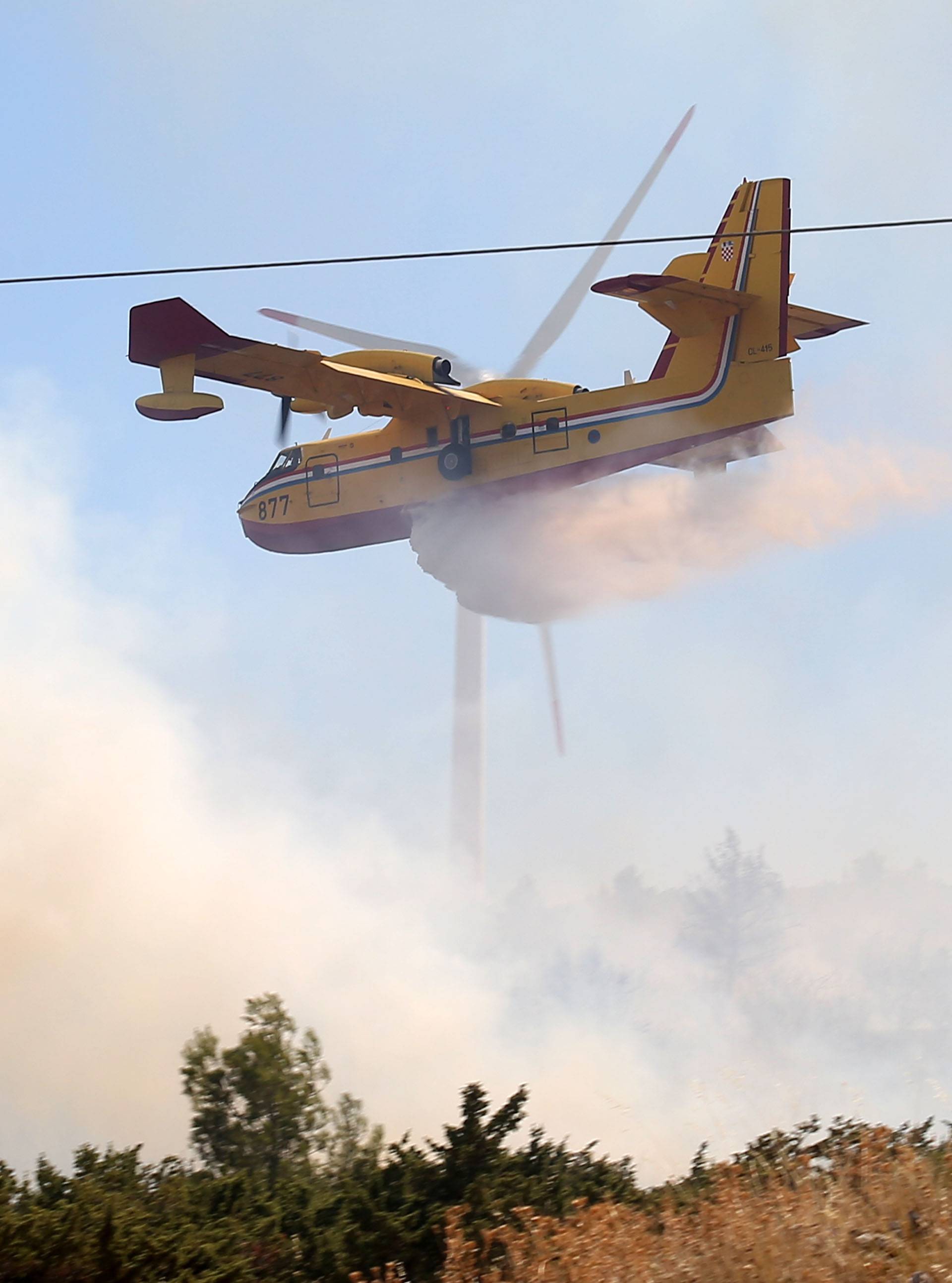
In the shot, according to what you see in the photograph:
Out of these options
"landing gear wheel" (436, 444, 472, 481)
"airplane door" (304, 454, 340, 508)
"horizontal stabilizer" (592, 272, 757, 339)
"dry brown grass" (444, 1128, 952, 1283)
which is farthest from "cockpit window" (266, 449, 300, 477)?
"dry brown grass" (444, 1128, 952, 1283)

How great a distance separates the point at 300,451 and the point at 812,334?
385 inches

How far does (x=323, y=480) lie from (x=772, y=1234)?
20.0 meters

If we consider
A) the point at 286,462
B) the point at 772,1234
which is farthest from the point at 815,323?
the point at 772,1234

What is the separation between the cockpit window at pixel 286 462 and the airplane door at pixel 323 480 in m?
0.50

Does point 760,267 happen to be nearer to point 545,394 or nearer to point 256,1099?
point 545,394

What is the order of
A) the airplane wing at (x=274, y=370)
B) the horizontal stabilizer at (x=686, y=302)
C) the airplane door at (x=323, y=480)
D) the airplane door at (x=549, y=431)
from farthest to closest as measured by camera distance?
the airplane door at (x=323, y=480), the airplane door at (x=549, y=431), the airplane wing at (x=274, y=370), the horizontal stabilizer at (x=686, y=302)

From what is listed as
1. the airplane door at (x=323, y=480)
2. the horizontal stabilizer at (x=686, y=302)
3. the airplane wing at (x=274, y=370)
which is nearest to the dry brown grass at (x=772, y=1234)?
the horizontal stabilizer at (x=686, y=302)

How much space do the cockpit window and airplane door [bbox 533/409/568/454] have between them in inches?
216

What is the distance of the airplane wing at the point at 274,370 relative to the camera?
2400cm

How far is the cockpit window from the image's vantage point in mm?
29484

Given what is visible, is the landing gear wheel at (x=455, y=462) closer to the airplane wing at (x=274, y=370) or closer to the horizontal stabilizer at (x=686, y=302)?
the airplane wing at (x=274, y=370)

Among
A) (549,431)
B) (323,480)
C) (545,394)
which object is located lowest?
(549,431)

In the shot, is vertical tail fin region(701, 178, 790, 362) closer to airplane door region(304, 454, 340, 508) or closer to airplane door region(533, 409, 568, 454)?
airplane door region(533, 409, 568, 454)

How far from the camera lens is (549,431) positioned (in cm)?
2598
